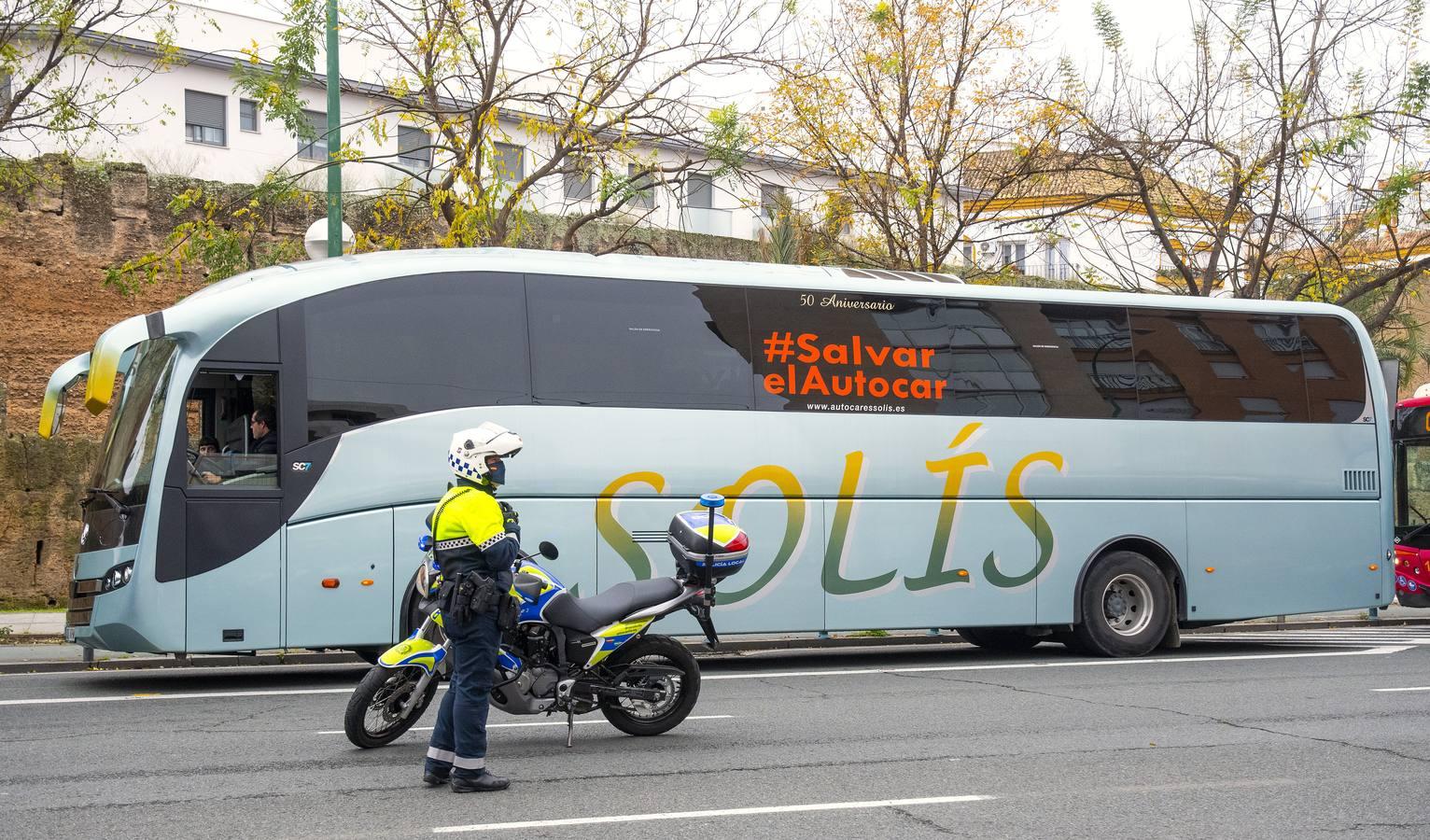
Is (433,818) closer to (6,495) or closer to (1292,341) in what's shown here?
(1292,341)

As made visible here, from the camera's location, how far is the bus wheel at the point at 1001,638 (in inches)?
631

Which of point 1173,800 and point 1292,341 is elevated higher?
point 1292,341

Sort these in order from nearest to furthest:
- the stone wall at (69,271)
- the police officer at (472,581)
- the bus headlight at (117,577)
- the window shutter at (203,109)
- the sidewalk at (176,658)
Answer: the police officer at (472,581) < the bus headlight at (117,577) < the sidewalk at (176,658) < the stone wall at (69,271) < the window shutter at (203,109)

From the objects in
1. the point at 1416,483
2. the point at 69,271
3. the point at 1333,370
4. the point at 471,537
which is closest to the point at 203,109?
the point at 69,271

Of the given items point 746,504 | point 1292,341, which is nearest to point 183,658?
point 746,504

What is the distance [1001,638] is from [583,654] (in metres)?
8.63

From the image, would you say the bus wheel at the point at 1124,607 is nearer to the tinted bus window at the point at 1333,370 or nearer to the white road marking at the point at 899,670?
the white road marking at the point at 899,670

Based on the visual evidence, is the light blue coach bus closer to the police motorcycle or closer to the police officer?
the police motorcycle

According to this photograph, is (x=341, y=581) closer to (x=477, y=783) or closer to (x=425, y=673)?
(x=425, y=673)

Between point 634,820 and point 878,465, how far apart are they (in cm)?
740

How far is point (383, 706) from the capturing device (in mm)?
8688

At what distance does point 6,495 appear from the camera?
1823 centimetres

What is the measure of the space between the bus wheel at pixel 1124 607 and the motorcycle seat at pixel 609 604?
22.3 ft

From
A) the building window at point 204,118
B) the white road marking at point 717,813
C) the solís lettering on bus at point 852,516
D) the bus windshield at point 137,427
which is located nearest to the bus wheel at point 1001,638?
the solís lettering on bus at point 852,516
